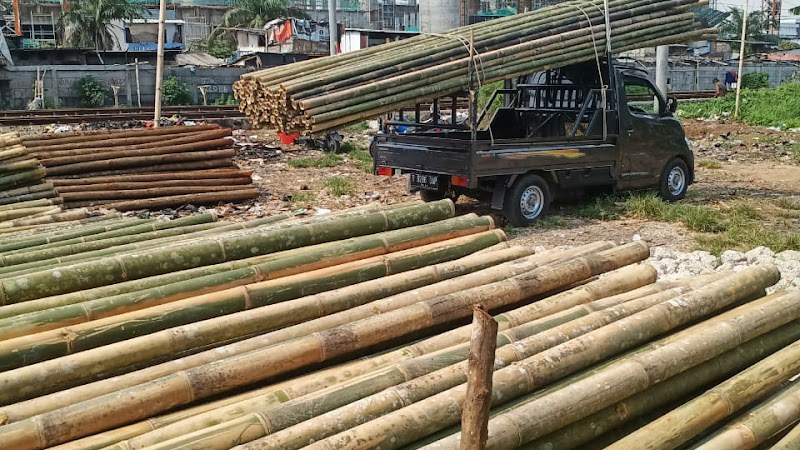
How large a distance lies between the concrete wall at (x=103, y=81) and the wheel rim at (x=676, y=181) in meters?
20.7

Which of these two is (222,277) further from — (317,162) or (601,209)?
(317,162)

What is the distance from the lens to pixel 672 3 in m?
12.7

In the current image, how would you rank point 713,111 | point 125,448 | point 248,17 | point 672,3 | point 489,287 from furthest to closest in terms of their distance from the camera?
point 248,17
point 713,111
point 672,3
point 489,287
point 125,448

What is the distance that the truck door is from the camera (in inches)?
459

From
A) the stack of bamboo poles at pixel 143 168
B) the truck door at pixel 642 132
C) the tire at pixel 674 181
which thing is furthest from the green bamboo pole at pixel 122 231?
the tire at pixel 674 181

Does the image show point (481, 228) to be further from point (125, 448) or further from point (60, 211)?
point (60, 211)

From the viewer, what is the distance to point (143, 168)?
1272cm

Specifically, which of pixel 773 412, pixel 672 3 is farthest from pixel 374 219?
pixel 672 3

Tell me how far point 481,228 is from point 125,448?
283 centimetres

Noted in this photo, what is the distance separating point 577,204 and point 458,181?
267 cm

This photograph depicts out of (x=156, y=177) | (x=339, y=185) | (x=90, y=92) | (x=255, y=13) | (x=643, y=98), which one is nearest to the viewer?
(x=643, y=98)

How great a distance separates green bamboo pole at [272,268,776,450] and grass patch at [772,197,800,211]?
7868mm

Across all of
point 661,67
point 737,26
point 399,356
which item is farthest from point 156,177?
point 737,26

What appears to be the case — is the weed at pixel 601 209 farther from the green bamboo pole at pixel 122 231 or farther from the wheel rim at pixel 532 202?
the green bamboo pole at pixel 122 231
